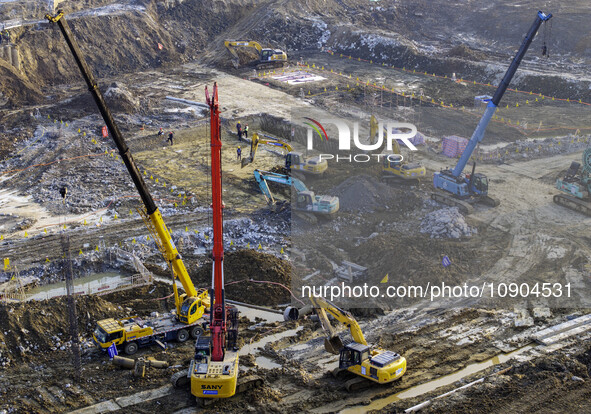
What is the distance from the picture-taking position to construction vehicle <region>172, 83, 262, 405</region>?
1756cm

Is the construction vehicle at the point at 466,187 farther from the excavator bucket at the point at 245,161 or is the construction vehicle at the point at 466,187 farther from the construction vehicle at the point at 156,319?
the construction vehicle at the point at 156,319

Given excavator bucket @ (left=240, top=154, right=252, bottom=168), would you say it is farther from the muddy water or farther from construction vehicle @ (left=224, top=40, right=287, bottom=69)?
construction vehicle @ (left=224, top=40, right=287, bottom=69)

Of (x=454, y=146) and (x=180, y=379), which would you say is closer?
(x=180, y=379)

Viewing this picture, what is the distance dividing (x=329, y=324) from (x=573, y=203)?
16.8 metres

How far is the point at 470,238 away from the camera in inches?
1117

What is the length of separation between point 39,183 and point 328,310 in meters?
20.7

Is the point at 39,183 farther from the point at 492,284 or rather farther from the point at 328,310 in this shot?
the point at 492,284

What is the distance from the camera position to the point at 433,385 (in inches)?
762

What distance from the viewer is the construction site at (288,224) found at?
62.7 feet

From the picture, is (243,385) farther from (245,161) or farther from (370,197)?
(245,161)

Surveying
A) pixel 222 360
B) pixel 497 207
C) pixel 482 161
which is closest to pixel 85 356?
pixel 222 360

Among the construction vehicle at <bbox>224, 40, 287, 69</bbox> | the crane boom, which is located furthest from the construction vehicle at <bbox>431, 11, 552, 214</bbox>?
the construction vehicle at <bbox>224, 40, 287, 69</bbox>

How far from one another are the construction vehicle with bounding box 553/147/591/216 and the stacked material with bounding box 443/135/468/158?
289 inches

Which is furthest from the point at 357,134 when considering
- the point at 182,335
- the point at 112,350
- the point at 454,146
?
the point at 112,350
